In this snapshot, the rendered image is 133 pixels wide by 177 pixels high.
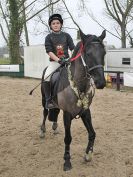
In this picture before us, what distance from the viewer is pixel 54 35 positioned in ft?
22.2

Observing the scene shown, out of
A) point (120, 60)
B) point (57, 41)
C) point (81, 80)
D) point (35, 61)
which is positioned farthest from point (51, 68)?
point (35, 61)

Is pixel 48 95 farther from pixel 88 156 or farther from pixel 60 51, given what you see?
pixel 88 156

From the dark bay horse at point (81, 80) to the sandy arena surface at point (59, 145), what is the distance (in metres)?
0.38

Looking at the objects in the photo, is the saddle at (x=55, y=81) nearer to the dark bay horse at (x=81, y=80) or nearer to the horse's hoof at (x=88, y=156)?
the dark bay horse at (x=81, y=80)

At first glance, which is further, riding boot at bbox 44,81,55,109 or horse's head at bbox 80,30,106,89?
riding boot at bbox 44,81,55,109

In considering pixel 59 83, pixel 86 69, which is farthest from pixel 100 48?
pixel 59 83

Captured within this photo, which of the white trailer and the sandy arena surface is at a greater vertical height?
the white trailer

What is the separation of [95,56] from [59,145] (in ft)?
9.48

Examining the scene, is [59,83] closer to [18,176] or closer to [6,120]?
[18,176]

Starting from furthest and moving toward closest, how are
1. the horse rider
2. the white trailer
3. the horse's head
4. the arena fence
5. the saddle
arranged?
the arena fence < the white trailer < the horse rider < the saddle < the horse's head

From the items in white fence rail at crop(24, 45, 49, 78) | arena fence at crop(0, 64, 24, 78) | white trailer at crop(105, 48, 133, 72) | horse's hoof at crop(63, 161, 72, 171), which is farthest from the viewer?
arena fence at crop(0, 64, 24, 78)

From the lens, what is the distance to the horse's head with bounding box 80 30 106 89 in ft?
16.6

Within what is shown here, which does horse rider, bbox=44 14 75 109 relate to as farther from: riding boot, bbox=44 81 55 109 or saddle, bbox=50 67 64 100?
riding boot, bbox=44 81 55 109

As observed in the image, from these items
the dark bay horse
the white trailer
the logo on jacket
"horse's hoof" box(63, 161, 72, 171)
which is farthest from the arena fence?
"horse's hoof" box(63, 161, 72, 171)
